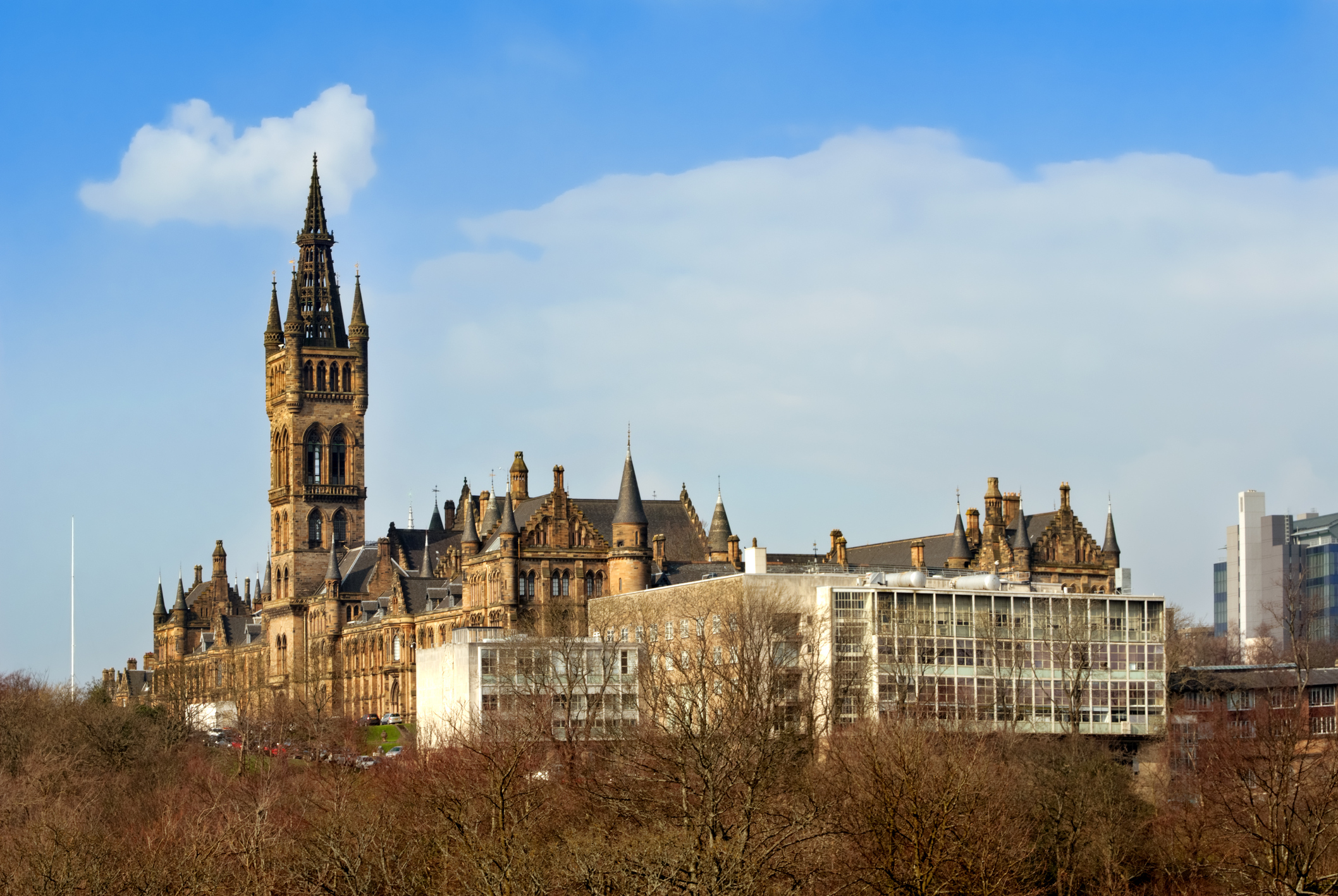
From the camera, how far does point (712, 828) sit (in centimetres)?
7744

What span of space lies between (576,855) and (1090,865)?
48.8m

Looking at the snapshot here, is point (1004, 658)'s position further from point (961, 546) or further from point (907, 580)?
point (961, 546)

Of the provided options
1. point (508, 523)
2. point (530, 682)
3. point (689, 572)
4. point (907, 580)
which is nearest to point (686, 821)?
point (530, 682)

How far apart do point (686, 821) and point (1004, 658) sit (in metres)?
72.7

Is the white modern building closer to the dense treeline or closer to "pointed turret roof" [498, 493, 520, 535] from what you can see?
the dense treeline

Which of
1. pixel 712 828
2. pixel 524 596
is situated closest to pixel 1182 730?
pixel 524 596

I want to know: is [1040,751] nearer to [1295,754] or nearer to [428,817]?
[1295,754]

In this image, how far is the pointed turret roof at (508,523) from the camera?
183875 millimetres

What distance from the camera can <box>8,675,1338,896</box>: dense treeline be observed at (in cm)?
8238

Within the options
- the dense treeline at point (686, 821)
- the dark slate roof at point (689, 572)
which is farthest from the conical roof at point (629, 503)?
the dense treeline at point (686, 821)

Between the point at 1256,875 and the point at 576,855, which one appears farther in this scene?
the point at 1256,875

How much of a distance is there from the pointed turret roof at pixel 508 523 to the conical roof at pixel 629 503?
8.36m

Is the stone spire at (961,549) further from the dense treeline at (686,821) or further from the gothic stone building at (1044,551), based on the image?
the dense treeline at (686,821)

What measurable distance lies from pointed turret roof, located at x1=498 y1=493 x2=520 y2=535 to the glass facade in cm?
3800
